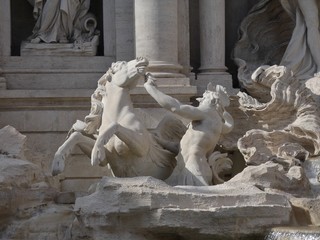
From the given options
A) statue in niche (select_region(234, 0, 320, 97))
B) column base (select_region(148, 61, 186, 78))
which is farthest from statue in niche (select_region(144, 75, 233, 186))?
statue in niche (select_region(234, 0, 320, 97))

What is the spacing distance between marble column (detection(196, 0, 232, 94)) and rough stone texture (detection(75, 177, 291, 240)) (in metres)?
5.16

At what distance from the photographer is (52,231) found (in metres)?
12.4

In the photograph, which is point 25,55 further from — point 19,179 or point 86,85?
point 19,179

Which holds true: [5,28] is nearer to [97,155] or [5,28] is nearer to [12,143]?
[12,143]

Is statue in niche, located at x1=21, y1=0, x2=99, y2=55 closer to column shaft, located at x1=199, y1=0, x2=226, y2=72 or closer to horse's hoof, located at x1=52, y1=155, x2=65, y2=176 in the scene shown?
column shaft, located at x1=199, y1=0, x2=226, y2=72

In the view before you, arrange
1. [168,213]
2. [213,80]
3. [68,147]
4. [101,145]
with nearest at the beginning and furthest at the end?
[168,213]
[101,145]
[68,147]
[213,80]

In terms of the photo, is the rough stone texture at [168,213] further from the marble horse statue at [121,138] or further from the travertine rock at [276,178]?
the marble horse statue at [121,138]

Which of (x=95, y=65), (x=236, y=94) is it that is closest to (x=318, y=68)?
(x=236, y=94)

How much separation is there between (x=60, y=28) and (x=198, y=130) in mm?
4216

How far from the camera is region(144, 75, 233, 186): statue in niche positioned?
13438 mm

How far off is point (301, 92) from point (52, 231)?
4712 millimetres

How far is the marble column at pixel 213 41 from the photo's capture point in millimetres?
16859

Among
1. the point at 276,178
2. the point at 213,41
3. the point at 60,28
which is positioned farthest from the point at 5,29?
the point at 276,178

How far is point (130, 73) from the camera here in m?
13.7
